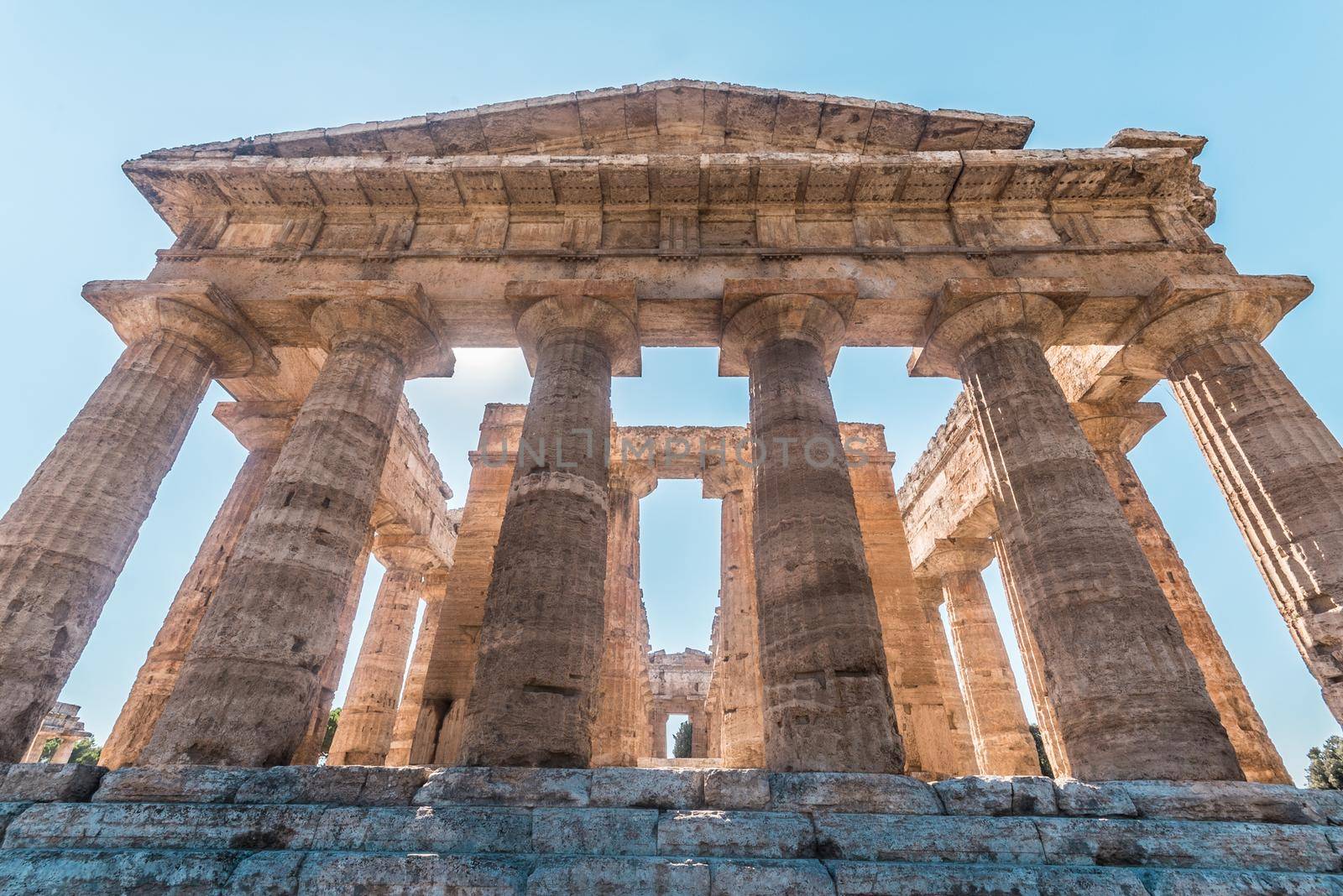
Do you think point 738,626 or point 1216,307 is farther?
point 738,626

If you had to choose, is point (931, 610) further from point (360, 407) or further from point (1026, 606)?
point (360, 407)

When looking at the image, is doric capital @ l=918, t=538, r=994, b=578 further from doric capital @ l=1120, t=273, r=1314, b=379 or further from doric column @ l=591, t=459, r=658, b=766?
doric column @ l=591, t=459, r=658, b=766

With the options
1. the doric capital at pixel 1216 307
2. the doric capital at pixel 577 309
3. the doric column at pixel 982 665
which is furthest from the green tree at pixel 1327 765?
the doric capital at pixel 577 309

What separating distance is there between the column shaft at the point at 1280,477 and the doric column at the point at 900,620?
501 cm

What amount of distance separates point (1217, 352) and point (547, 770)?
10.8 m

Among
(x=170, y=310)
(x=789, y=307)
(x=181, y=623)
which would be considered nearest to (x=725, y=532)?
(x=789, y=307)

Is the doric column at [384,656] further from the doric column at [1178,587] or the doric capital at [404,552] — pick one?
the doric column at [1178,587]

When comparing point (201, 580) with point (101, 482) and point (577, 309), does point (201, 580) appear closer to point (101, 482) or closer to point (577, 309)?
point (101, 482)

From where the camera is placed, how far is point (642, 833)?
4.80m

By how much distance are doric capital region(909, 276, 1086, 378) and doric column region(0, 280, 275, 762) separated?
11.4 metres

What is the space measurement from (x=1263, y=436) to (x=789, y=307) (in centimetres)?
654

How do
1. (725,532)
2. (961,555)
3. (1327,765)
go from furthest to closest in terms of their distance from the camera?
(1327,765)
(961,555)
(725,532)

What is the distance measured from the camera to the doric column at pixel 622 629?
549 inches

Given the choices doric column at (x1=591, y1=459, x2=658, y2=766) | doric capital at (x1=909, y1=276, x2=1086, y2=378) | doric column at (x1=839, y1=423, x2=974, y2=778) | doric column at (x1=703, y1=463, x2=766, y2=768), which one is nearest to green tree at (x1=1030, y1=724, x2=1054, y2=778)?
doric column at (x1=839, y1=423, x2=974, y2=778)
